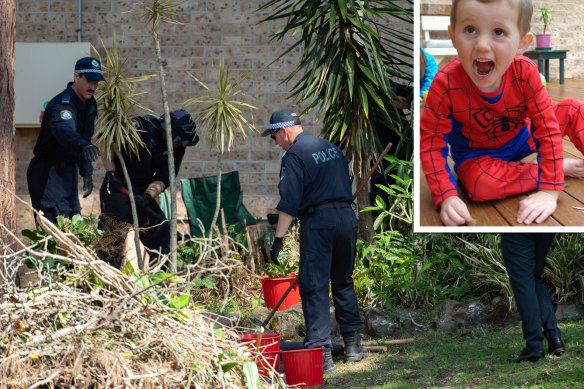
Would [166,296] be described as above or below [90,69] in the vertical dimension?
below

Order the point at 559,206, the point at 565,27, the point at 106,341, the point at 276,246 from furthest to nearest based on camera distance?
1. the point at 276,246
2. the point at 106,341
3. the point at 559,206
4. the point at 565,27

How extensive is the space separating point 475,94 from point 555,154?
38 cm

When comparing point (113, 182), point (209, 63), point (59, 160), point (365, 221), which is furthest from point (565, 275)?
point (209, 63)

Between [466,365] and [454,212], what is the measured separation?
6.76ft

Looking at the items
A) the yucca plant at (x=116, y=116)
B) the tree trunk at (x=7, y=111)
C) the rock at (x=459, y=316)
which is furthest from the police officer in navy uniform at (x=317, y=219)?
the tree trunk at (x=7, y=111)

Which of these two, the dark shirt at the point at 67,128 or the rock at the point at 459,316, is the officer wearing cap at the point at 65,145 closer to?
the dark shirt at the point at 67,128

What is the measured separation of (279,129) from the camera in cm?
518

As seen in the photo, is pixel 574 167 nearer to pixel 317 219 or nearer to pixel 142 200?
pixel 317 219

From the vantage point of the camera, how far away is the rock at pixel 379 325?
5.77 metres

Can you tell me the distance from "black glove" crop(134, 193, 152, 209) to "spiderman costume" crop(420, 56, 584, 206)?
397 cm

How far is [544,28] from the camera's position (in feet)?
8.68

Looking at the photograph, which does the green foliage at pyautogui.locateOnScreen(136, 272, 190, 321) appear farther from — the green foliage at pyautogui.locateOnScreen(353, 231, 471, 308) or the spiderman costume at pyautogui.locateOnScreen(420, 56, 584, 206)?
the green foliage at pyautogui.locateOnScreen(353, 231, 471, 308)

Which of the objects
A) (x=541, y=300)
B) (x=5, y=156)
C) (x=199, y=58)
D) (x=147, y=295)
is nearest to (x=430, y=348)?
(x=541, y=300)

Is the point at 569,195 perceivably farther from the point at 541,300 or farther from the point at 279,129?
the point at 279,129
